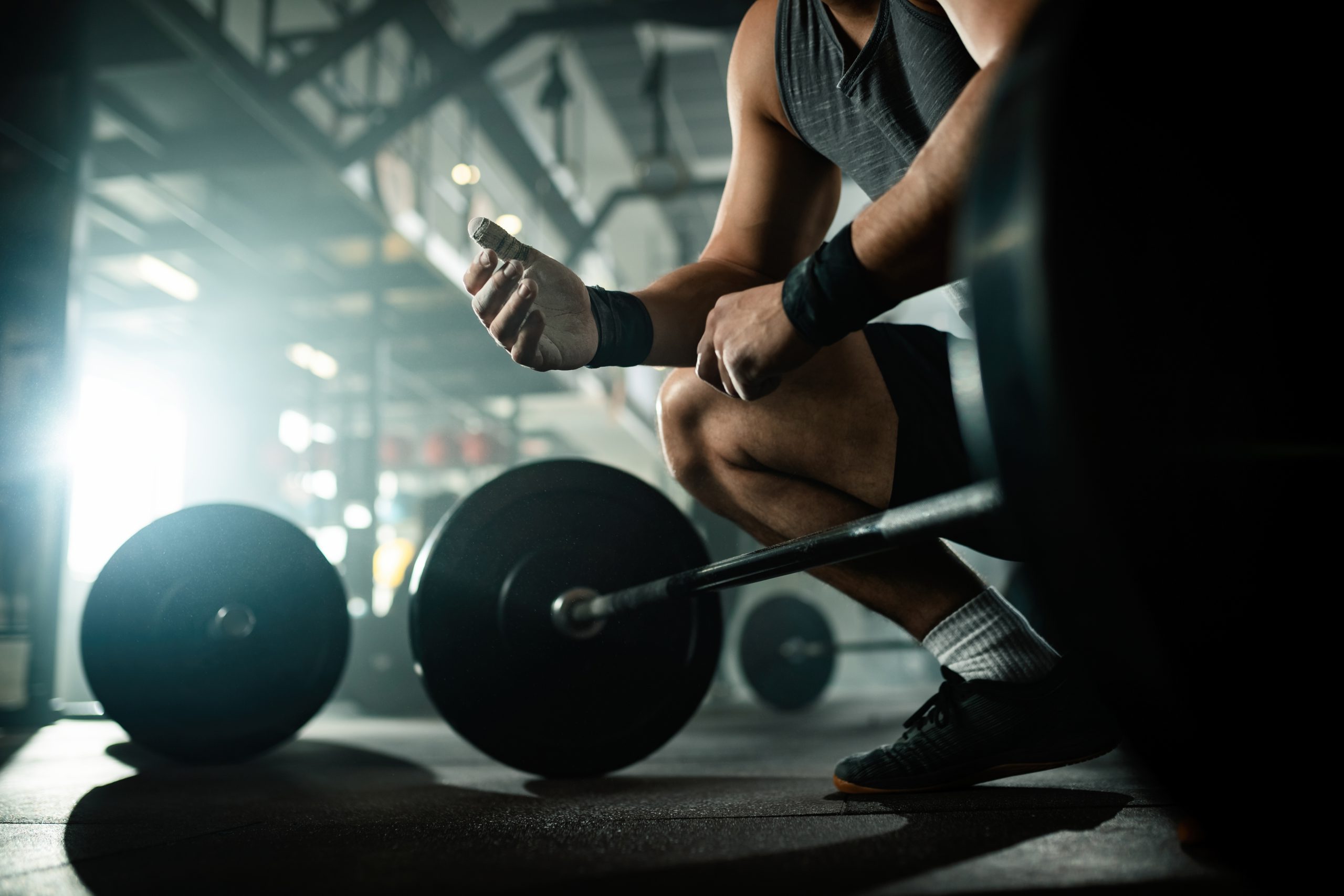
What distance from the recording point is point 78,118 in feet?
10.2

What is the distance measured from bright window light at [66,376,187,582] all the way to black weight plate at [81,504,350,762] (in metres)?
5.21

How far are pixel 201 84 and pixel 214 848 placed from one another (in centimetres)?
347

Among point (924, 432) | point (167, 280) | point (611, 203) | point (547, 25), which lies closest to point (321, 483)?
point (167, 280)

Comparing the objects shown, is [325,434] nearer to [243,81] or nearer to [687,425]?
[243,81]

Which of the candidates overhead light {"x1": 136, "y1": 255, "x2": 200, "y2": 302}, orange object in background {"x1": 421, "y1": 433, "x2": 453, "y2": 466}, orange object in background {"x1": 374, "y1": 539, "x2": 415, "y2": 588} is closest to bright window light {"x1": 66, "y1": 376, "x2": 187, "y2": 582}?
overhead light {"x1": 136, "y1": 255, "x2": 200, "y2": 302}

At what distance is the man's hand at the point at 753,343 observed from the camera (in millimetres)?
817

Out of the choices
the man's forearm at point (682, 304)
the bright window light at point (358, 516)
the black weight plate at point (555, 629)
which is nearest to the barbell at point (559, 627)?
the black weight plate at point (555, 629)

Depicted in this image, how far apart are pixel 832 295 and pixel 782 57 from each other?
577 millimetres

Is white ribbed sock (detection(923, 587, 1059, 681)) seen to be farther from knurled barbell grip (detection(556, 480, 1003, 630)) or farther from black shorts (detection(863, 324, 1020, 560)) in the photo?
knurled barbell grip (detection(556, 480, 1003, 630))

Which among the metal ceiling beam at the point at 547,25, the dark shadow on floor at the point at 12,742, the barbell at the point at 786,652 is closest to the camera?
the dark shadow on floor at the point at 12,742

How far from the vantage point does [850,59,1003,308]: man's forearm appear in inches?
26.5

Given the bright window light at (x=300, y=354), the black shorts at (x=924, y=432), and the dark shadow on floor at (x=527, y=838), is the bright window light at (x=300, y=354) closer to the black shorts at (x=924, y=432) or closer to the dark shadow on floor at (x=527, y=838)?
the dark shadow on floor at (x=527, y=838)

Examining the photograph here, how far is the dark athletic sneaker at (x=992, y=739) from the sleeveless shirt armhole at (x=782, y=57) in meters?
0.72

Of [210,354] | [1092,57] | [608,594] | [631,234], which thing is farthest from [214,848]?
[631,234]
